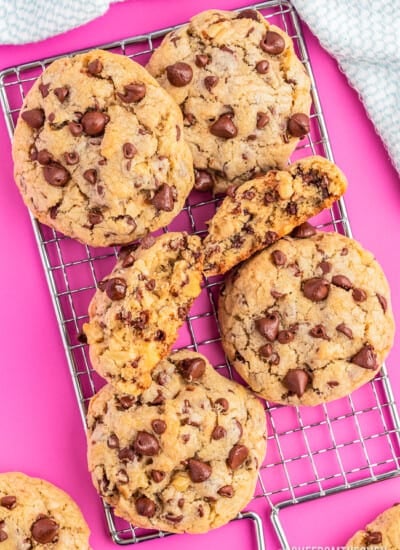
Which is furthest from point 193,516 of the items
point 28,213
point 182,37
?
point 182,37

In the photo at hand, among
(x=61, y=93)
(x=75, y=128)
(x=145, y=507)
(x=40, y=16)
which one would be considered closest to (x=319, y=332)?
(x=145, y=507)

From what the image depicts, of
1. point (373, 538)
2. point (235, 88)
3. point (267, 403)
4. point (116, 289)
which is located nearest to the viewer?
point (116, 289)

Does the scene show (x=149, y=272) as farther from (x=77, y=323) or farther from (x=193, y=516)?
(x=193, y=516)

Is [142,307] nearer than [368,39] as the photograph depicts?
Yes

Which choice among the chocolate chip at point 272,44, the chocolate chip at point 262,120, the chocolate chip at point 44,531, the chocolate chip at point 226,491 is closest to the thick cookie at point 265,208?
the chocolate chip at point 262,120

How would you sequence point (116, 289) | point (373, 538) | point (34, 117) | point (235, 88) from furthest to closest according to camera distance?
point (373, 538)
point (235, 88)
point (34, 117)
point (116, 289)

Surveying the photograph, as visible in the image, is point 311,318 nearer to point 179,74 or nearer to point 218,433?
point 218,433

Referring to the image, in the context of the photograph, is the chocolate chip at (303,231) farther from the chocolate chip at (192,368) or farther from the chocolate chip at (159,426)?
the chocolate chip at (159,426)
